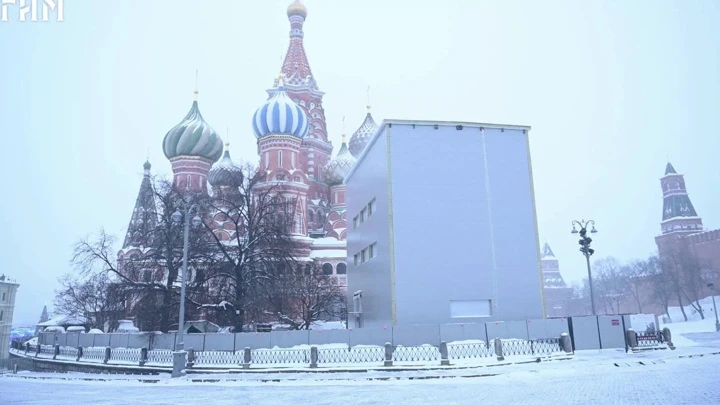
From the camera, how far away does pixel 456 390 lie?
12.7 metres

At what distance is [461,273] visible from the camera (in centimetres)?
2562

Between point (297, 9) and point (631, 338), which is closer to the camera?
point (631, 338)

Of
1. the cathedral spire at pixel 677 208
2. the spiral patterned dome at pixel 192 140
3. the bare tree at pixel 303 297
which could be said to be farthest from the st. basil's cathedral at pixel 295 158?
the cathedral spire at pixel 677 208

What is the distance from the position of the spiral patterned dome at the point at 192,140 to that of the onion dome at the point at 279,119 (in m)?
5.69

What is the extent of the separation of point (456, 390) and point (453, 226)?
14.1 meters

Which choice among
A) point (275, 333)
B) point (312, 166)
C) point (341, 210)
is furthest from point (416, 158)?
point (312, 166)

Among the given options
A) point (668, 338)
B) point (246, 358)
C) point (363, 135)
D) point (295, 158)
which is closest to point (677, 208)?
point (363, 135)

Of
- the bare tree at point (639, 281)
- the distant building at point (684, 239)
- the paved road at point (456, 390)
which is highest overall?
the distant building at point (684, 239)

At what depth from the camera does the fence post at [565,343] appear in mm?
20266

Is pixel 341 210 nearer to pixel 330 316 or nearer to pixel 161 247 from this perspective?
pixel 330 316

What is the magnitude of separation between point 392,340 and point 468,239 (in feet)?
22.8

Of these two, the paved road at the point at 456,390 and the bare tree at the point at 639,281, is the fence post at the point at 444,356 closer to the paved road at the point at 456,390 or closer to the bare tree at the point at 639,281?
the paved road at the point at 456,390

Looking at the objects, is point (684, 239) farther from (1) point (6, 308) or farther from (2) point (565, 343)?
(1) point (6, 308)

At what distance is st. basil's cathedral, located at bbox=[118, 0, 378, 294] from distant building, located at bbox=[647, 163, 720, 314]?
46874 millimetres
